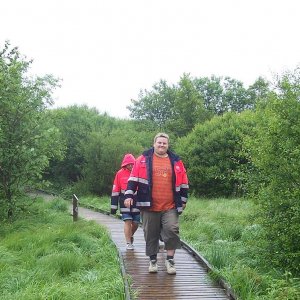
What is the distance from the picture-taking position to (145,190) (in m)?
6.35

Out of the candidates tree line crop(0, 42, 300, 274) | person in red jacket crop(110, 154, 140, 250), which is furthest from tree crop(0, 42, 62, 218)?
person in red jacket crop(110, 154, 140, 250)

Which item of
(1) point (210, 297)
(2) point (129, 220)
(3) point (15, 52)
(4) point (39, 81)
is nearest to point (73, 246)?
(2) point (129, 220)

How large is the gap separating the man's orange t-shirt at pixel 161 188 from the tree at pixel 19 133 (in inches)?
253

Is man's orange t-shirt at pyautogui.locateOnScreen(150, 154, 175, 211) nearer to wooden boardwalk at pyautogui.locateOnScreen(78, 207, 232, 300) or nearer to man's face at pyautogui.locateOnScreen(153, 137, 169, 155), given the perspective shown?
man's face at pyautogui.locateOnScreen(153, 137, 169, 155)

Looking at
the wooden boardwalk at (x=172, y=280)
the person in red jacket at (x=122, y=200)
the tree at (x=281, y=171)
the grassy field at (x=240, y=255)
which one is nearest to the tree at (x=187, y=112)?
the grassy field at (x=240, y=255)

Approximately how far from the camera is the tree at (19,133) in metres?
12.2

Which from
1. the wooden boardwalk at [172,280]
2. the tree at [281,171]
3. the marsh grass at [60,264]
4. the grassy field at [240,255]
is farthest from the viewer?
the tree at [281,171]

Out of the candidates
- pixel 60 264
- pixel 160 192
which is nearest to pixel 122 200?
pixel 60 264

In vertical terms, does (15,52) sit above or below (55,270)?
above

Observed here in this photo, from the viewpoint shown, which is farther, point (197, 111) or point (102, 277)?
point (197, 111)

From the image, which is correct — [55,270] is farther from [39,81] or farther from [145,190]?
[39,81]

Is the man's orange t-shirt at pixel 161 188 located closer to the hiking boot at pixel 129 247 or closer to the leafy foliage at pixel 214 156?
the hiking boot at pixel 129 247

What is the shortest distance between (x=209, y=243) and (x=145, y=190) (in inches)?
140

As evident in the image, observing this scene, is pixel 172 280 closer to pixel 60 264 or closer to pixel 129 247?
pixel 60 264
